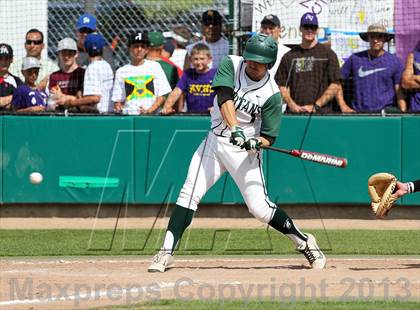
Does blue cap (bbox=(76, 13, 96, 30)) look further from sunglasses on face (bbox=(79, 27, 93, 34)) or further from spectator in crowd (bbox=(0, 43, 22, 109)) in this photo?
spectator in crowd (bbox=(0, 43, 22, 109))

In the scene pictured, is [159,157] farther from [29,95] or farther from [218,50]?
[29,95]

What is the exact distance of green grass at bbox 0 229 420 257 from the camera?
1036cm

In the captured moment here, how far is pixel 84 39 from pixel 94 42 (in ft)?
1.83

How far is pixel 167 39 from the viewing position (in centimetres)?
1470

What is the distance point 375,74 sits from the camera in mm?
12695

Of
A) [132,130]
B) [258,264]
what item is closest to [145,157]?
[132,130]

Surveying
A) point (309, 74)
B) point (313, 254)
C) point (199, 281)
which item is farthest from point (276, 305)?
point (309, 74)

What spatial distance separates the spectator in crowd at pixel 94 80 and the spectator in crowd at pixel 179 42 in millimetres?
1432

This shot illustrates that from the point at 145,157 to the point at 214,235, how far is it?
195cm

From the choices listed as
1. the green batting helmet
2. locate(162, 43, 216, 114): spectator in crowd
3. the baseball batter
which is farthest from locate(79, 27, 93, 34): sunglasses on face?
the green batting helmet

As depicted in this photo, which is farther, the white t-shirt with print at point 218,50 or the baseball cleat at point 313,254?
the white t-shirt with print at point 218,50

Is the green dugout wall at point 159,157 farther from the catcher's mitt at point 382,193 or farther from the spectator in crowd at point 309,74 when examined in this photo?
the catcher's mitt at point 382,193

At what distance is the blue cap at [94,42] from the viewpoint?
13.3 metres

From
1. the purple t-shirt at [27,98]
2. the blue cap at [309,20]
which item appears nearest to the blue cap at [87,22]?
the purple t-shirt at [27,98]
